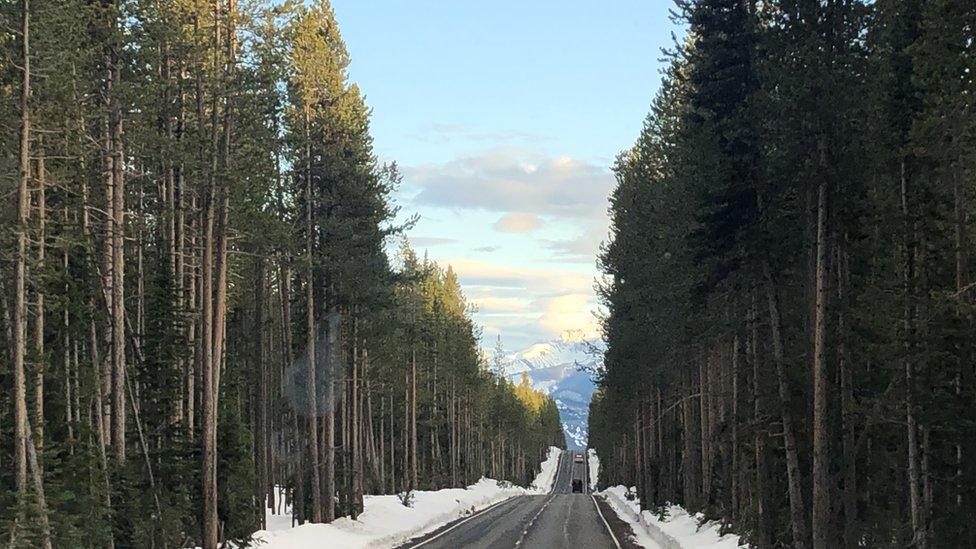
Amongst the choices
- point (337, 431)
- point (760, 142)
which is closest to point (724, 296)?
point (760, 142)

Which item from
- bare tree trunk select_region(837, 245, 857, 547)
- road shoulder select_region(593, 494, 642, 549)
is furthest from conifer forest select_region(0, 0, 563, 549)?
bare tree trunk select_region(837, 245, 857, 547)

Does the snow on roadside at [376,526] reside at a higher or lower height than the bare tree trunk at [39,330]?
lower

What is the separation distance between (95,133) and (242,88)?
3.46 m

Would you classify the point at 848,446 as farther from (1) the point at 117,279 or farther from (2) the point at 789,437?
(1) the point at 117,279

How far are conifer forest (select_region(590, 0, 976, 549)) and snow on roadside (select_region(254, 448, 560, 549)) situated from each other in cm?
1155

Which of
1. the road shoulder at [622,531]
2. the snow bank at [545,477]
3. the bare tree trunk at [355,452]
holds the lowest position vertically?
the snow bank at [545,477]

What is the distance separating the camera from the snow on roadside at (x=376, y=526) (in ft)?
81.2

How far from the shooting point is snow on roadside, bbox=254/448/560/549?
24.8 metres

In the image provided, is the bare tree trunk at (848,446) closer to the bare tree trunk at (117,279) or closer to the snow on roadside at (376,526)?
the snow on roadside at (376,526)

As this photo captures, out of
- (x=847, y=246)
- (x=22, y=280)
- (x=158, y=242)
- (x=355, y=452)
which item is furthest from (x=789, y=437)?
(x=355, y=452)

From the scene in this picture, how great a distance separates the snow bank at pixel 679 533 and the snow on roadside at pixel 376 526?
869 centimetres

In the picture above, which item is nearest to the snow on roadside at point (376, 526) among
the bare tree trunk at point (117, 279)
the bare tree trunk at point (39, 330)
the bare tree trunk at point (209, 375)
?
the bare tree trunk at point (209, 375)

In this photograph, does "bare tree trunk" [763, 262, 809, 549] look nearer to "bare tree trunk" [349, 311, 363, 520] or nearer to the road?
the road

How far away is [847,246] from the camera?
21422mm
